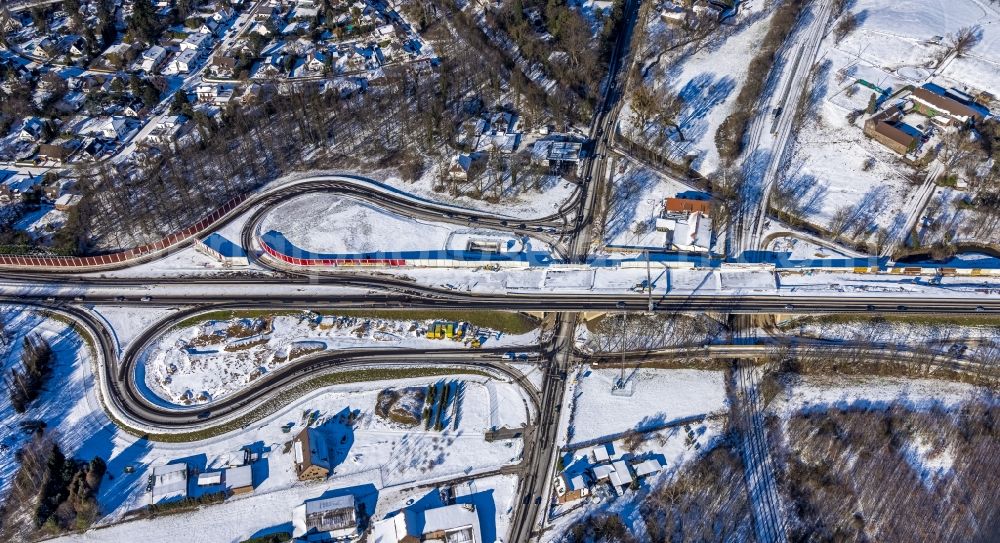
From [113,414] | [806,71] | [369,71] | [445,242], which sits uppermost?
[369,71]

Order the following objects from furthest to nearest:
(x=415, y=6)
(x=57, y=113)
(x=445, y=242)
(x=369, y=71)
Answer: (x=415, y=6)
(x=369, y=71)
(x=57, y=113)
(x=445, y=242)

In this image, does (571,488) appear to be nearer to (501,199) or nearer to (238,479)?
(238,479)

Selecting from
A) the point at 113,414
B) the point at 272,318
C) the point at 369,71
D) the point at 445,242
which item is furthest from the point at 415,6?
the point at 113,414

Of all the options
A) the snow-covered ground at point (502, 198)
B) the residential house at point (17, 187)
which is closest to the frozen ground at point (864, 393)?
the snow-covered ground at point (502, 198)

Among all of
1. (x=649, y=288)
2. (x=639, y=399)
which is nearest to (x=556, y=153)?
(x=649, y=288)

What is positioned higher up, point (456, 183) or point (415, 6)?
point (415, 6)

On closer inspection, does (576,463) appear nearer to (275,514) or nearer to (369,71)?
(275,514)
